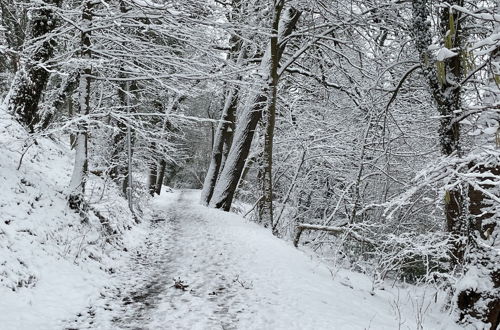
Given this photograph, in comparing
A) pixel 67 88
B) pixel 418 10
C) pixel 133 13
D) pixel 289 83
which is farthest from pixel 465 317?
pixel 289 83

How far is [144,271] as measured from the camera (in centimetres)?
700

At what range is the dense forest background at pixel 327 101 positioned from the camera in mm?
4871

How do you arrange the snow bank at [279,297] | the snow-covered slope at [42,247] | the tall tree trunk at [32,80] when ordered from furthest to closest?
the tall tree trunk at [32,80]
the snow bank at [279,297]
the snow-covered slope at [42,247]

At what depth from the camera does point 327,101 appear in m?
12.9

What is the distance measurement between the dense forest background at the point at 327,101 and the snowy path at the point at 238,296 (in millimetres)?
753

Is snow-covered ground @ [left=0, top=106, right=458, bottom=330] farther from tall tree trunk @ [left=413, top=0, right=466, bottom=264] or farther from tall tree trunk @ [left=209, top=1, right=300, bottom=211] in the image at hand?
tall tree trunk @ [left=209, top=1, right=300, bottom=211]

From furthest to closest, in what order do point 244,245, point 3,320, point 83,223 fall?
point 244,245 → point 83,223 → point 3,320

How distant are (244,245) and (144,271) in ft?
8.86

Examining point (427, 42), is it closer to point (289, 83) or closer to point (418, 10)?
point (418, 10)

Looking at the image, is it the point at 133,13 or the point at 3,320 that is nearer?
the point at 3,320

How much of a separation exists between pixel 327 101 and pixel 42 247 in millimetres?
9603

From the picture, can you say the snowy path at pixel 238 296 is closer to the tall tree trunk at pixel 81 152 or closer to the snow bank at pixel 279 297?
the snow bank at pixel 279 297

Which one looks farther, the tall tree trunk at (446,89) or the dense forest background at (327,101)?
the tall tree trunk at (446,89)

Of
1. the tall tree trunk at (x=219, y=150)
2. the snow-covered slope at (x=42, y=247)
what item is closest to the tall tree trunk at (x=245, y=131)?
the tall tree trunk at (x=219, y=150)
